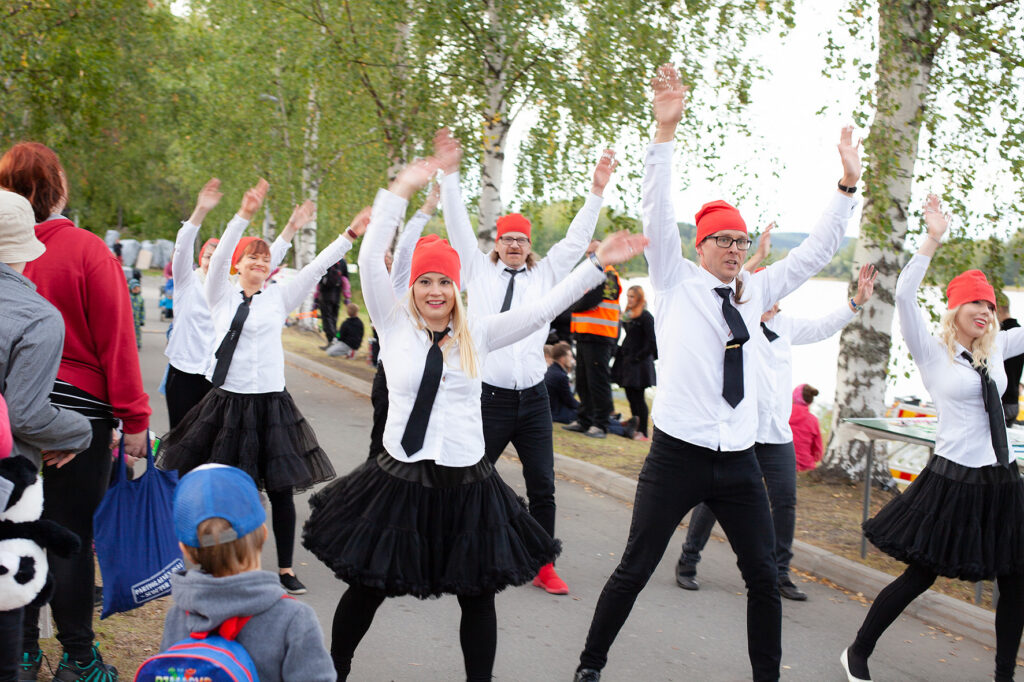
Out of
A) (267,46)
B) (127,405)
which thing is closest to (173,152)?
(267,46)

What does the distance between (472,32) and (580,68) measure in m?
1.43

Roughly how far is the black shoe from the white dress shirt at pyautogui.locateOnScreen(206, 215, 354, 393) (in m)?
3.51

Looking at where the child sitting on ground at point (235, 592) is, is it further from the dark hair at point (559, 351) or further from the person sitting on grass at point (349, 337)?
the person sitting on grass at point (349, 337)

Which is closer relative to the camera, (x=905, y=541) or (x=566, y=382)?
(x=905, y=541)

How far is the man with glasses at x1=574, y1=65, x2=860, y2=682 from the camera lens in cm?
416

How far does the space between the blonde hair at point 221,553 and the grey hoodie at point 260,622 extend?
0.11 feet

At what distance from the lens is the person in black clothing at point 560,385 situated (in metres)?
12.0

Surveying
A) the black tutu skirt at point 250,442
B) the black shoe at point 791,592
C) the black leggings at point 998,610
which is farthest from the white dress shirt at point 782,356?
the black tutu skirt at point 250,442

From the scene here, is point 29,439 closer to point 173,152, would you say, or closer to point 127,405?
point 127,405

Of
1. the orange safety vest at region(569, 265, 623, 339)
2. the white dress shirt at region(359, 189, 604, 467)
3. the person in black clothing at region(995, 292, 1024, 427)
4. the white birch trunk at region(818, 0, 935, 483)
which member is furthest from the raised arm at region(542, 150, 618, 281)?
the orange safety vest at region(569, 265, 623, 339)

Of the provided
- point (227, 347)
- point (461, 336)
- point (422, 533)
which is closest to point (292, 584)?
point (227, 347)

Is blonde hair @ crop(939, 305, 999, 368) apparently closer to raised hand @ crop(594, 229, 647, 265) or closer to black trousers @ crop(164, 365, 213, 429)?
raised hand @ crop(594, 229, 647, 265)

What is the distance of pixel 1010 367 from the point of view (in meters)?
7.92

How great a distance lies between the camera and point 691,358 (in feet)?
13.8
